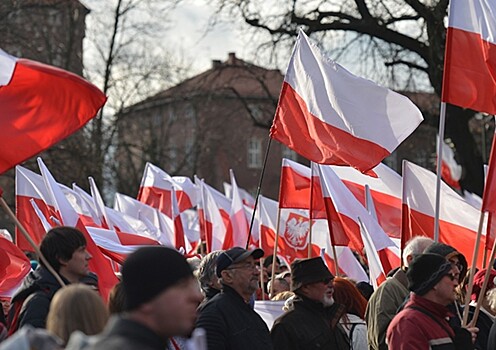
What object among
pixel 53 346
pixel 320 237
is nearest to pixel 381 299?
pixel 53 346

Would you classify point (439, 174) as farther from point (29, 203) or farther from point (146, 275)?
point (29, 203)

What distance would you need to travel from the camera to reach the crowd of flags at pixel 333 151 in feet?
22.5

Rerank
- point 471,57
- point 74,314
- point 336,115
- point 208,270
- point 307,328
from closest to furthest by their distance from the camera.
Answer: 1. point 74,314
2. point 307,328
3. point 208,270
4. point 471,57
5. point 336,115

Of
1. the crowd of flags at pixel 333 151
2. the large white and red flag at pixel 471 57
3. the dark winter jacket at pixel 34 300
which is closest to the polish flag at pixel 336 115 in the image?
the crowd of flags at pixel 333 151

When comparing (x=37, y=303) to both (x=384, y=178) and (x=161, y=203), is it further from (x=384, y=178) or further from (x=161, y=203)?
(x=161, y=203)

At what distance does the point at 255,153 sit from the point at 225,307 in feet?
226

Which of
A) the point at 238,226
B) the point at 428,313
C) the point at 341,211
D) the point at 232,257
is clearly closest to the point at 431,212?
the point at 341,211

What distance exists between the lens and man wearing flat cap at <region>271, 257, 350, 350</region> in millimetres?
6434

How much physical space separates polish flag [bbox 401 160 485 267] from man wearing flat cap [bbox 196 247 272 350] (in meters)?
3.18

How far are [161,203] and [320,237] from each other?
3522 mm

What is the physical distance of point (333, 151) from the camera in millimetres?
8719

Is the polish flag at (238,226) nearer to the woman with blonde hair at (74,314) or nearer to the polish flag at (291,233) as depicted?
the polish flag at (291,233)

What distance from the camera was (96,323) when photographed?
4289 mm

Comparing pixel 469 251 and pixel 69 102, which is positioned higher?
pixel 69 102
